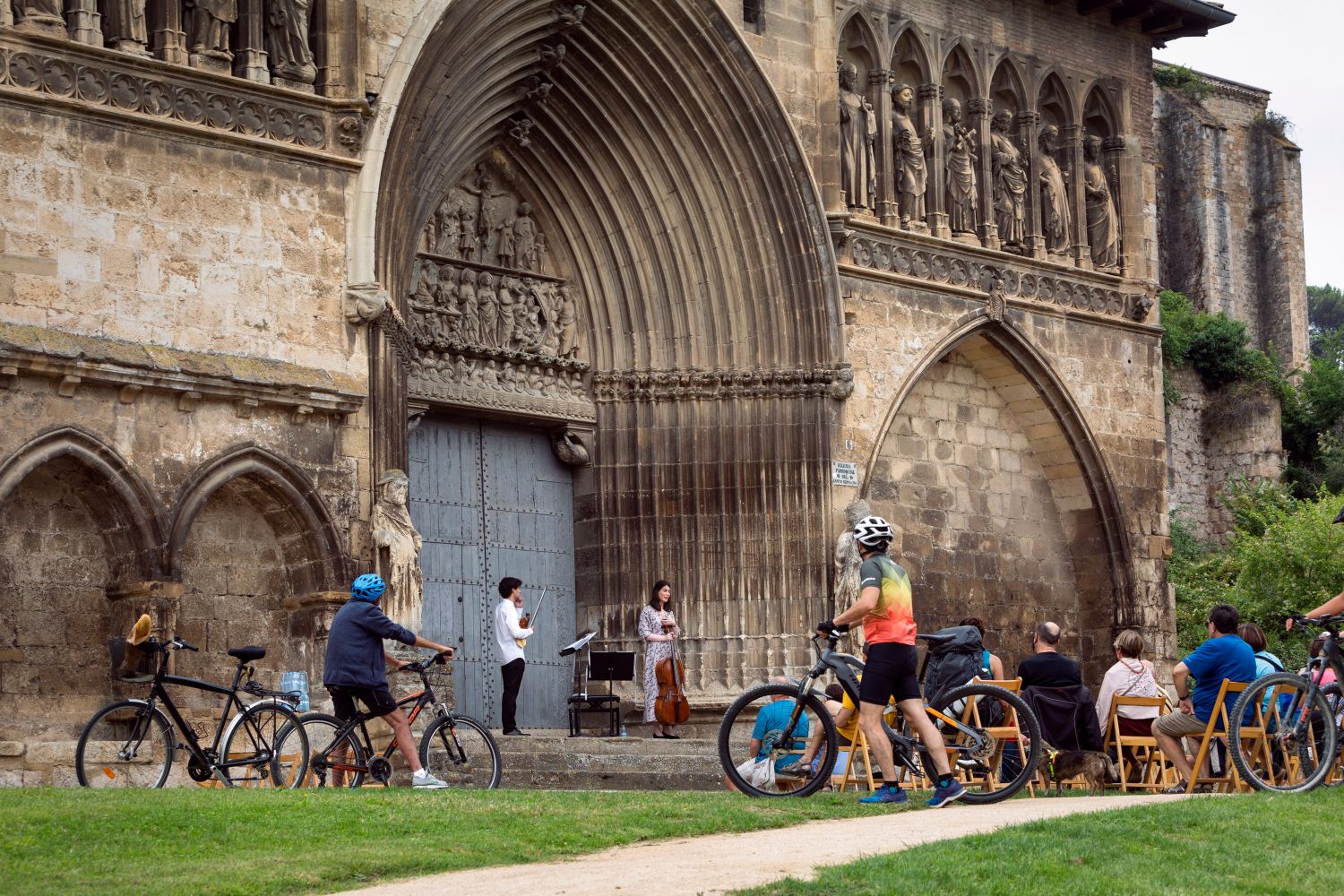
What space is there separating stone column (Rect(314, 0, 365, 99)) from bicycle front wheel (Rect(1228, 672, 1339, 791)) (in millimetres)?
8969

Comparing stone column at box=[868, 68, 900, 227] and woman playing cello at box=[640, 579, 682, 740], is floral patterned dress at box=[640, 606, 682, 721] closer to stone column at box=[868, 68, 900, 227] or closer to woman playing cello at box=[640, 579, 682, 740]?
woman playing cello at box=[640, 579, 682, 740]

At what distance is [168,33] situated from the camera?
1563cm

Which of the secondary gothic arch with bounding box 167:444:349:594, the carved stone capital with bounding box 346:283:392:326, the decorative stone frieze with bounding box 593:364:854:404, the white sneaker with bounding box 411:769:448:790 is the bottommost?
the white sneaker with bounding box 411:769:448:790

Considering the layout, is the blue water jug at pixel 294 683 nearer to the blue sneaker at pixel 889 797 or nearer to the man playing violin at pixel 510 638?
the man playing violin at pixel 510 638

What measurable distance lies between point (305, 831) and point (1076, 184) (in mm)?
15839

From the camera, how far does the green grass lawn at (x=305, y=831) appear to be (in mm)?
8117

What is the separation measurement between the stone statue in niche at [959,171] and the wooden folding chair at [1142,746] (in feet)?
29.9

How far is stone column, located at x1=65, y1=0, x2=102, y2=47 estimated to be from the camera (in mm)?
15148

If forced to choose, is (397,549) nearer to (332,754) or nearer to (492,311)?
(492,311)

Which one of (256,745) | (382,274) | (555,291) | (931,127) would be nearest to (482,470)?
(555,291)

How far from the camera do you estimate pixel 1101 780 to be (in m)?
12.6

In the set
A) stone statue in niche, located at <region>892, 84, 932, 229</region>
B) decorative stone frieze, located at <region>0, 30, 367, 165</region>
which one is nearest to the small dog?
decorative stone frieze, located at <region>0, 30, 367, 165</region>

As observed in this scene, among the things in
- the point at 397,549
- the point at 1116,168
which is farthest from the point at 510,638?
the point at 1116,168

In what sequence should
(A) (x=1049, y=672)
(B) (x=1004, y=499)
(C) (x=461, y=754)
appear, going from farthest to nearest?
(B) (x=1004, y=499), (A) (x=1049, y=672), (C) (x=461, y=754)
